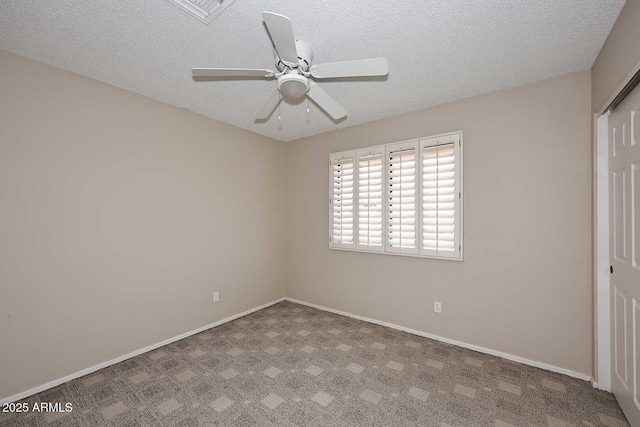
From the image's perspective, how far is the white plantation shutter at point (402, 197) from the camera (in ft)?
10.8

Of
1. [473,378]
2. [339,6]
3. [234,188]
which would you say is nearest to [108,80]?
[234,188]

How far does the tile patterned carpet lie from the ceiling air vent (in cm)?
270

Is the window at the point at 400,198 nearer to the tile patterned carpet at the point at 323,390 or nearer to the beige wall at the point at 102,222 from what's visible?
the tile patterned carpet at the point at 323,390

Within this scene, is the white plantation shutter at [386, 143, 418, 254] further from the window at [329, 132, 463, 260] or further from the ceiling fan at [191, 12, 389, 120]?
the ceiling fan at [191, 12, 389, 120]

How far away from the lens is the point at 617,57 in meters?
1.83

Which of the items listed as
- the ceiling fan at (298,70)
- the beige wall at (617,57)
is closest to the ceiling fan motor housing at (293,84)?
the ceiling fan at (298,70)

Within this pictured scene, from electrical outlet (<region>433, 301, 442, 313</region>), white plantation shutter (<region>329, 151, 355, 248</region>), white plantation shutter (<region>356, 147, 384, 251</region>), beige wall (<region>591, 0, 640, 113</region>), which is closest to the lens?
beige wall (<region>591, 0, 640, 113</region>)

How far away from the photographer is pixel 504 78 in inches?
100

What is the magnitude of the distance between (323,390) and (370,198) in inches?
88.4

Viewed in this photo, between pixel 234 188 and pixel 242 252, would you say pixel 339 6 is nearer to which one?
pixel 234 188

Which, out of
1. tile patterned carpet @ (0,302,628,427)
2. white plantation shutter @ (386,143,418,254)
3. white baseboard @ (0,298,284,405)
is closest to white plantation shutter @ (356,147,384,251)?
white plantation shutter @ (386,143,418,254)

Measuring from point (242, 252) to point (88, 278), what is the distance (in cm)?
174

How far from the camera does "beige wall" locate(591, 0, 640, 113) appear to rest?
1.58 meters

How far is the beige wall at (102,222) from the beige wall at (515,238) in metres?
2.21
